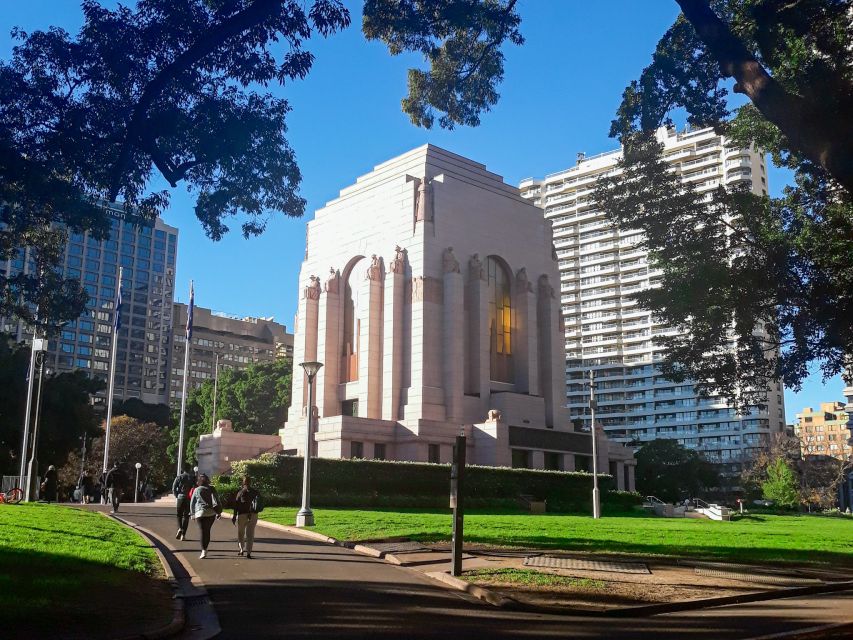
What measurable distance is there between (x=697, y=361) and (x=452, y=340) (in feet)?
108

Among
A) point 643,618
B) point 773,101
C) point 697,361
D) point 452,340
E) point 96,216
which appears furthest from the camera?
point 452,340

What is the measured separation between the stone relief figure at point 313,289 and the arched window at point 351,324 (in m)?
2.07

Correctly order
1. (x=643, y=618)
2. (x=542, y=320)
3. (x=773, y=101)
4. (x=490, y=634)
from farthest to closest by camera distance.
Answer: (x=542, y=320) → (x=643, y=618) → (x=773, y=101) → (x=490, y=634)

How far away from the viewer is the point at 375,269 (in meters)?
58.5

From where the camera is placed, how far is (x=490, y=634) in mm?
9961

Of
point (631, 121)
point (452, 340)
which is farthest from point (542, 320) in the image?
point (631, 121)

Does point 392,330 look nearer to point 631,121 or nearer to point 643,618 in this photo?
point 631,121

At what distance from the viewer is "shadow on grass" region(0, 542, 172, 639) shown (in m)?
9.06

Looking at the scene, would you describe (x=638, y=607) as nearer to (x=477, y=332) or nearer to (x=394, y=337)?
(x=394, y=337)

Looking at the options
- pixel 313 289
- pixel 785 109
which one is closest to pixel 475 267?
pixel 313 289

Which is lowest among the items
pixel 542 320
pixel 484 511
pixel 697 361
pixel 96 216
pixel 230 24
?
pixel 484 511

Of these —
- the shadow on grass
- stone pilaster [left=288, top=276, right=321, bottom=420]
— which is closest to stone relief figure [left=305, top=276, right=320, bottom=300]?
stone pilaster [left=288, top=276, right=321, bottom=420]

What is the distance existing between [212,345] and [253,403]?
78175 mm

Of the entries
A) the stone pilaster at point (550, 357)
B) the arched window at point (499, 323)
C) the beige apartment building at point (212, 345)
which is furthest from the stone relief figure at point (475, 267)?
the beige apartment building at point (212, 345)
